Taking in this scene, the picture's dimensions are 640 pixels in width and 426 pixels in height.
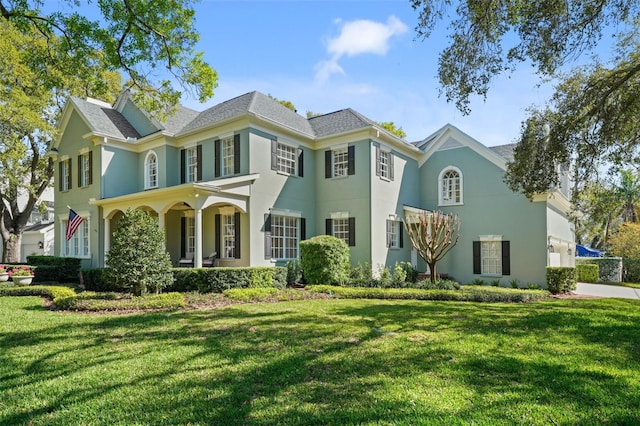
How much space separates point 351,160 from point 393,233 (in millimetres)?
4132

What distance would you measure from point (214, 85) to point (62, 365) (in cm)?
918

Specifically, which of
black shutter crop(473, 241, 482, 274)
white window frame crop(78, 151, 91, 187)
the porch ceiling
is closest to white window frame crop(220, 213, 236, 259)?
the porch ceiling

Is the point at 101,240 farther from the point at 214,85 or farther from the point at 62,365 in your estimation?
the point at 62,365

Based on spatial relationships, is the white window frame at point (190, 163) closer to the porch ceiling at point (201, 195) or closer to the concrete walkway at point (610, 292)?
the porch ceiling at point (201, 195)

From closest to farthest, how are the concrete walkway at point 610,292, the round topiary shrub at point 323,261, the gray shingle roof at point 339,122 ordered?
the round topiary shrub at point 323,261 → the concrete walkway at point 610,292 → the gray shingle roof at point 339,122

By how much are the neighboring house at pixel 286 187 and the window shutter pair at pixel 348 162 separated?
7 centimetres

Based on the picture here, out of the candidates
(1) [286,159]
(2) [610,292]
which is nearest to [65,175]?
(1) [286,159]

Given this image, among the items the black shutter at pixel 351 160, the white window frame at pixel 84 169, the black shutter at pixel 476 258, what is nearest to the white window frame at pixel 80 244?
the white window frame at pixel 84 169

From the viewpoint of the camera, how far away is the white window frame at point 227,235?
1623 cm

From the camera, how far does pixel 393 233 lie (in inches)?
732

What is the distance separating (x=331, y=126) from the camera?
18.6m

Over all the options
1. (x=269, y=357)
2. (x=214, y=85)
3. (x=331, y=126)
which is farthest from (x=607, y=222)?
(x=269, y=357)

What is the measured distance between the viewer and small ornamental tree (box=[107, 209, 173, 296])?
11.1 m

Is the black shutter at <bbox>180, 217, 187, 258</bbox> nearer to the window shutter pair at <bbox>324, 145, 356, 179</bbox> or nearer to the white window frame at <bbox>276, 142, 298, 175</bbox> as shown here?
the white window frame at <bbox>276, 142, 298, 175</bbox>
